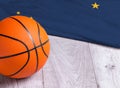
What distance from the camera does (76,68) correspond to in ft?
3.65

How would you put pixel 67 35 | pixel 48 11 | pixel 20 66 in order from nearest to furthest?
pixel 20 66 → pixel 67 35 → pixel 48 11

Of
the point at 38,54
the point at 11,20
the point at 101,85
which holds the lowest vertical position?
the point at 101,85

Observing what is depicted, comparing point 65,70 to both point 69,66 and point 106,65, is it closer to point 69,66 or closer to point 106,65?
point 69,66

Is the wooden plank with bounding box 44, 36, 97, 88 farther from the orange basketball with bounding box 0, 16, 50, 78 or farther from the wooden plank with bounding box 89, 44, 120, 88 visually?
the orange basketball with bounding box 0, 16, 50, 78

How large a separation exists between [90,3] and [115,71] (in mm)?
517

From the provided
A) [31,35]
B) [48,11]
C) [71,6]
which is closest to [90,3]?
[71,6]

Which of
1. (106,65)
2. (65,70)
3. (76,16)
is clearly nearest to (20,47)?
(65,70)

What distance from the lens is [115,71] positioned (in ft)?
3.68

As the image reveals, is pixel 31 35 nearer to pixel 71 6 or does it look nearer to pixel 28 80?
pixel 28 80

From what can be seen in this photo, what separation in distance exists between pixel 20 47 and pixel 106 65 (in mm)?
439

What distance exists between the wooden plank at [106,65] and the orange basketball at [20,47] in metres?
0.29

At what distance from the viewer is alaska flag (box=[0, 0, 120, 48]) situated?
4.22 ft

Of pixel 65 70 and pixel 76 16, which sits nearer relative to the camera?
pixel 65 70

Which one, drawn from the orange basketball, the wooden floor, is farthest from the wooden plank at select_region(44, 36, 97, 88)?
the orange basketball
